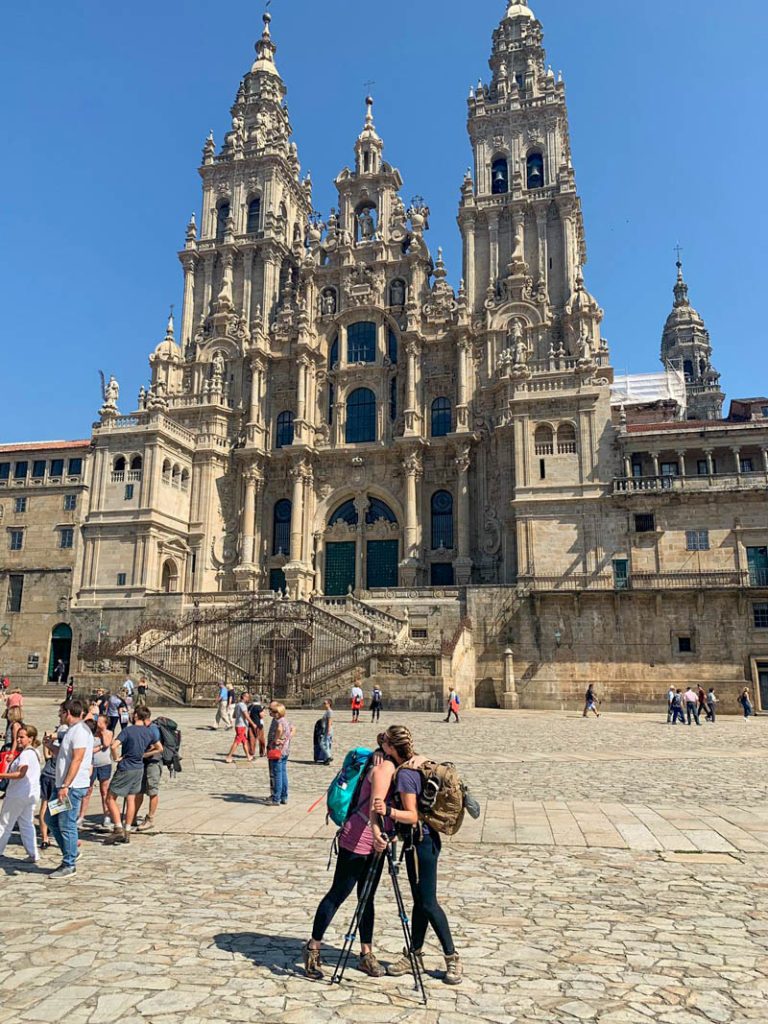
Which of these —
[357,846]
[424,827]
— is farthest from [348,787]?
[424,827]

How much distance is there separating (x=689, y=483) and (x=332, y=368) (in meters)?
24.7

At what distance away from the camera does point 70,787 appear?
8781 mm

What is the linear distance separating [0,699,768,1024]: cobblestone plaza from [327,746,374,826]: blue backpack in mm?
1246

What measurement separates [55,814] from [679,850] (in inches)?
305

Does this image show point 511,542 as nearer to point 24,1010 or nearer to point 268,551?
point 268,551

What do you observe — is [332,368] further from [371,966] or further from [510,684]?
[371,966]

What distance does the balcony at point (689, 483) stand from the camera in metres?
37.3

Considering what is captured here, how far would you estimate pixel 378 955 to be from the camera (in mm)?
6332

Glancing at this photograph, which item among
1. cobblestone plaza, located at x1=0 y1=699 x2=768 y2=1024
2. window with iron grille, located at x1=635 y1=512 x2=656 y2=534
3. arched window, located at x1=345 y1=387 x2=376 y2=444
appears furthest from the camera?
arched window, located at x1=345 y1=387 x2=376 y2=444

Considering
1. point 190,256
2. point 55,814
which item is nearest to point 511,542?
point 190,256

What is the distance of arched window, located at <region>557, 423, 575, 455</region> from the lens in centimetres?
4031

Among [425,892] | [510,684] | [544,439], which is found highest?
[544,439]

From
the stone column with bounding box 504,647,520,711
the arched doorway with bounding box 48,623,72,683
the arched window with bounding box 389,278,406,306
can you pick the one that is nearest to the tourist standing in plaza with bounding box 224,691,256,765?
the stone column with bounding box 504,647,520,711

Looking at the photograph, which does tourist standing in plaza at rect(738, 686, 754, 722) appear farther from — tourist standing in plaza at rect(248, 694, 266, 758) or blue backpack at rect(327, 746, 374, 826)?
blue backpack at rect(327, 746, 374, 826)
